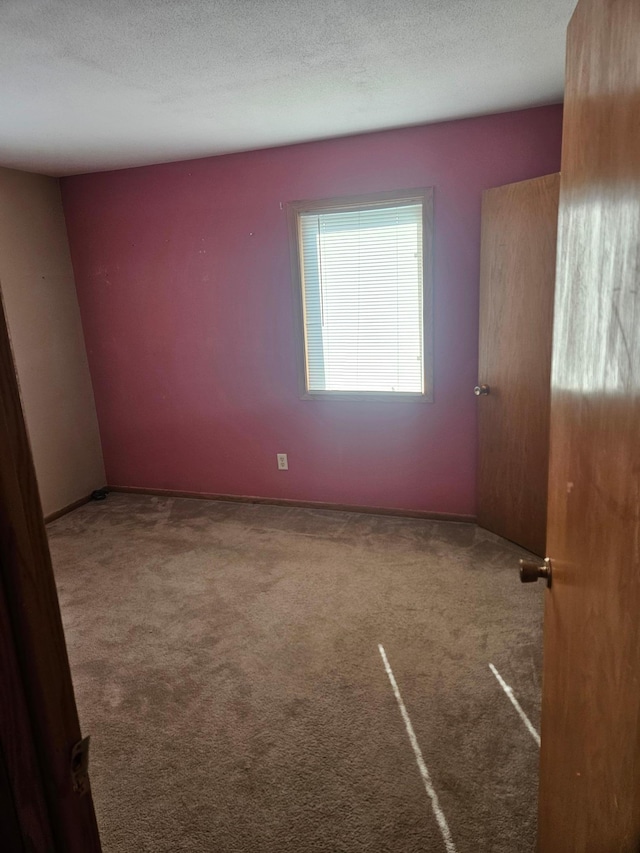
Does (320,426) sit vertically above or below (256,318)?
below

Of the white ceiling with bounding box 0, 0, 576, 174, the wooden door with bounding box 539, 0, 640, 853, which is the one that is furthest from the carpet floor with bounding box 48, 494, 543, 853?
the white ceiling with bounding box 0, 0, 576, 174

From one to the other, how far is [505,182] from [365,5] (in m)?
1.52

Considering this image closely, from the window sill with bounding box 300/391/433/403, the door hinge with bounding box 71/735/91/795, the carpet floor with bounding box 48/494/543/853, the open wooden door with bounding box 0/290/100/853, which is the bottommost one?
the carpet floor with bounding box 48/494/543/853

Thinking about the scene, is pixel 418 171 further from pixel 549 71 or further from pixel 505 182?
pixel 549 71

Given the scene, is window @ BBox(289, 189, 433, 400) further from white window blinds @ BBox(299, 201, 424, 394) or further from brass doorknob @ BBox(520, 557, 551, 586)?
brass doorknob @ BBox(520, 557, 551, 586)

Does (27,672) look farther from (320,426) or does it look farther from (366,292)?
(320,426)

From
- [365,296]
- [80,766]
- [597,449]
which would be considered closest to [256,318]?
[365,296]

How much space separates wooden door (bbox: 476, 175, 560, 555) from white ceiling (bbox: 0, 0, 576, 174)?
1.80 ft

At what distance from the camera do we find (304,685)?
2.09 metres

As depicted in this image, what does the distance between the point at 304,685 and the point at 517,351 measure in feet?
6.33

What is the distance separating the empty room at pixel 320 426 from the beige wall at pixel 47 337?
0.03 metres

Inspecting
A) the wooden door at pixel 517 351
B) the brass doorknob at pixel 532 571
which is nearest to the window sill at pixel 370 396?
the wooden door at pixel 517 351

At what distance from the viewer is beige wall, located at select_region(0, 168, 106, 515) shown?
140 inches

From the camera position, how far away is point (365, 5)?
171 cm
